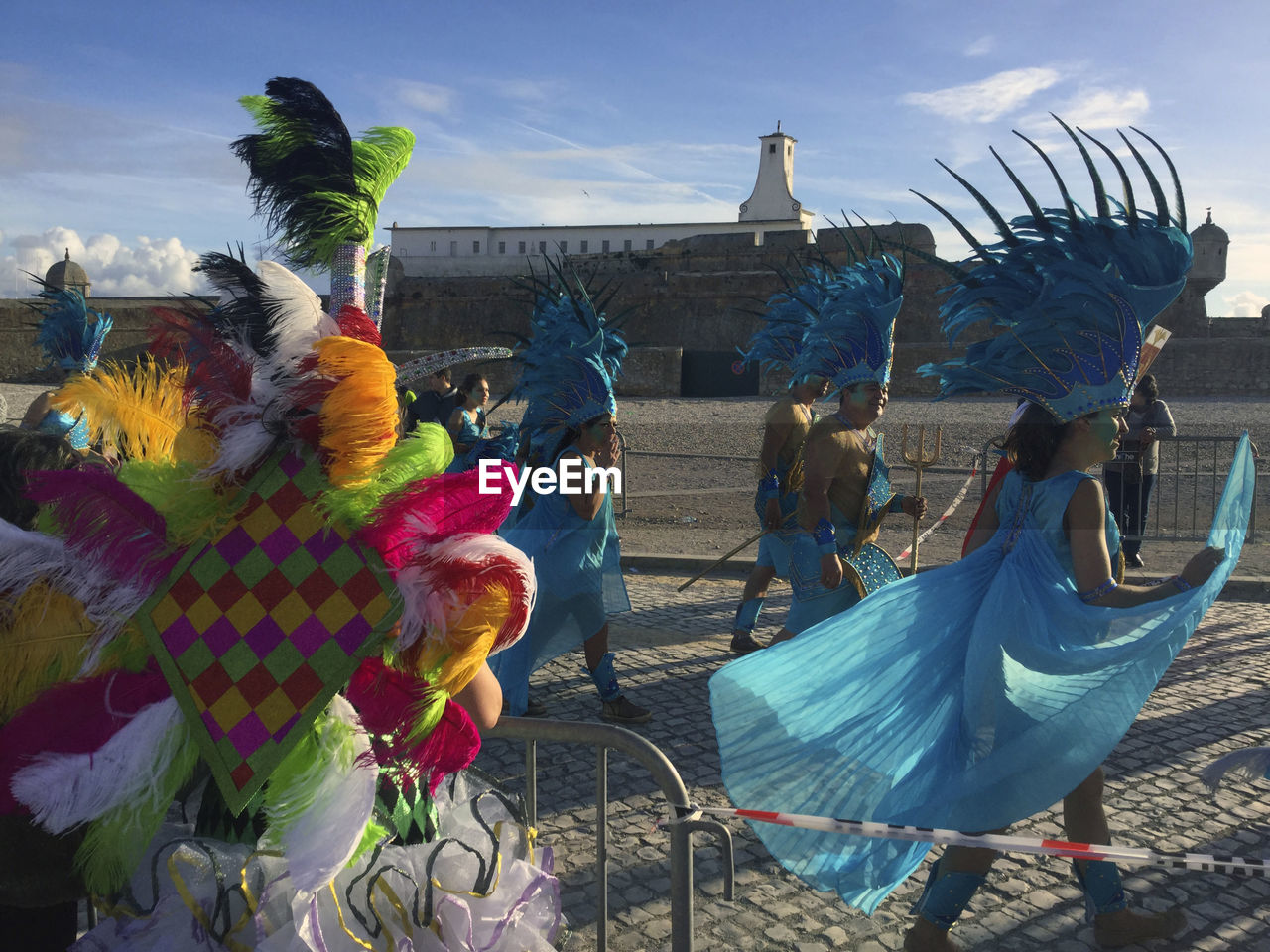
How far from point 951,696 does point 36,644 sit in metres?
2.28

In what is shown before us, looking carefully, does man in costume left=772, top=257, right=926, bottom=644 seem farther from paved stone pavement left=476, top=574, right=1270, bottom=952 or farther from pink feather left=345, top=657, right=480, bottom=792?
pink feather left=345, top=657, right=480, bottom=792

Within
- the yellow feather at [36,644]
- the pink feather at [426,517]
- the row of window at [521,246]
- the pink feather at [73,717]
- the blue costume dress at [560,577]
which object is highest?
the row of window at [521,246]

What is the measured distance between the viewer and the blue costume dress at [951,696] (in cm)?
269

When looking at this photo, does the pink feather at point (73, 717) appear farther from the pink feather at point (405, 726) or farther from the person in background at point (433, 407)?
the person in background at point (433, 407)

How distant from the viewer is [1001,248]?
3436 mm

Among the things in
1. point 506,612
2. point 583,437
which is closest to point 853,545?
point 583,437

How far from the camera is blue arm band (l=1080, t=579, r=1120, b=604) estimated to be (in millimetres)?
2912

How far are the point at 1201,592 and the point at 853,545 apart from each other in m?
2.45

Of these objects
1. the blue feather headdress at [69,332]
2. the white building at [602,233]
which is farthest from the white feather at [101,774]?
the white building at [602,233]

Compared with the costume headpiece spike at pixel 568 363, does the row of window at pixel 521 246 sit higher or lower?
higher

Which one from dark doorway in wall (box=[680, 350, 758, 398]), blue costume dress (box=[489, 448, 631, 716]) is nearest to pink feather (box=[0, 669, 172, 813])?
blue costume dress (box=[489, 448, 631, 716])

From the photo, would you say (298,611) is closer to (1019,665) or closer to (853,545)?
(1019,665)

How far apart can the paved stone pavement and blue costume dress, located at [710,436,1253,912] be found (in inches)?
18.5

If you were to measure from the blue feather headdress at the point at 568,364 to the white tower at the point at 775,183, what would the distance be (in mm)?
60865
